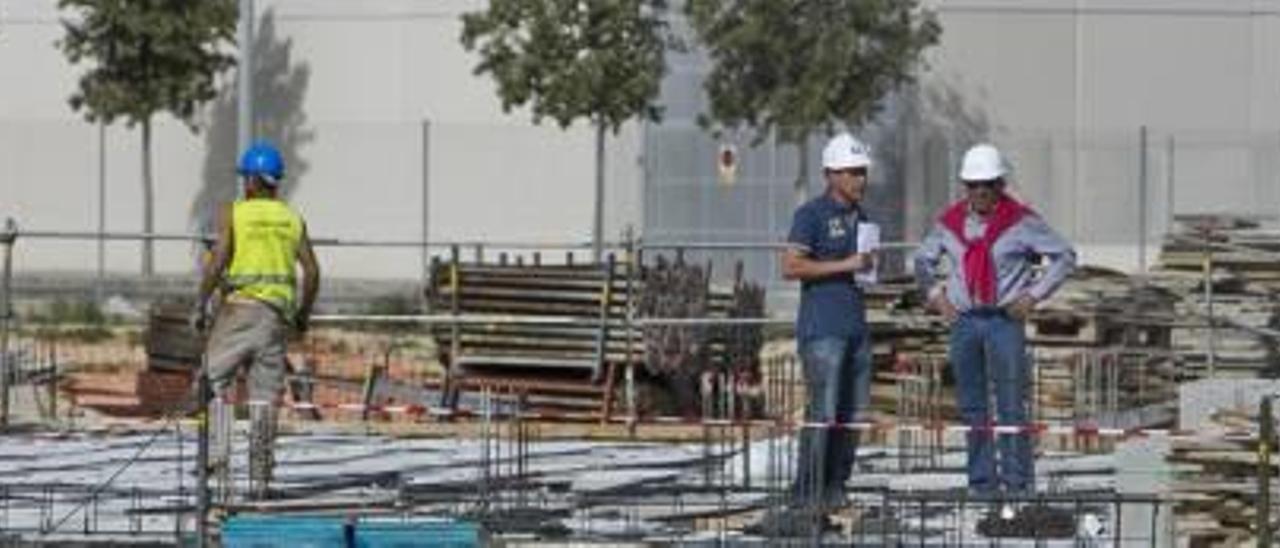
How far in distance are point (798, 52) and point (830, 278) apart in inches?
1141

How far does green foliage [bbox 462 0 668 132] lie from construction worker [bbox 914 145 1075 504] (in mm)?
28312

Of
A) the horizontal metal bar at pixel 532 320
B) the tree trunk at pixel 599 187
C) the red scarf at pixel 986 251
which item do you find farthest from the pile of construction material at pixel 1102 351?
the tree trunk at pixel 599 187

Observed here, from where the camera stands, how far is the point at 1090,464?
18094 millimetres

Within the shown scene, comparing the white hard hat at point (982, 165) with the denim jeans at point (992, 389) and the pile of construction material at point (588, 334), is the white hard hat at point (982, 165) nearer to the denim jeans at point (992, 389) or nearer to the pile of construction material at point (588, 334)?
the denim jeans at point (992, 389)

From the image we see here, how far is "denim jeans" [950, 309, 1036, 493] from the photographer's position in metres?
14.3

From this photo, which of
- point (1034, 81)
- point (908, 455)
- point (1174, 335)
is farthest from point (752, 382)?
point (1034, 81)

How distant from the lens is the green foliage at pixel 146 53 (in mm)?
46312

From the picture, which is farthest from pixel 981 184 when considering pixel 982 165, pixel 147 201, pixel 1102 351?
pixel 147 201

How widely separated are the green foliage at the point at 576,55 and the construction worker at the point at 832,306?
28332 mm

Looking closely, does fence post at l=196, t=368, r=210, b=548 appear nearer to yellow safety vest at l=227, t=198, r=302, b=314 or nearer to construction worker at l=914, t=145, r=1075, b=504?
yellow safety vest at l=227, t=198, r=302, b=314

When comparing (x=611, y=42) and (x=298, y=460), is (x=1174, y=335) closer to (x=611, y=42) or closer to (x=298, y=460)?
(x=298, y=460)

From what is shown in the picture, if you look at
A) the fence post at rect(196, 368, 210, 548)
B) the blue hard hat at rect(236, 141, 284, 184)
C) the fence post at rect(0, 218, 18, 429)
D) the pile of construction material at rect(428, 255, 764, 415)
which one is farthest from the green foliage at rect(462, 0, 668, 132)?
the fence post at rect(196, 368, 210, 548)

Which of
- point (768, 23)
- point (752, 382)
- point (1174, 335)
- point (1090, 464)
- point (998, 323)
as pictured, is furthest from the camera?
point (768, 23)

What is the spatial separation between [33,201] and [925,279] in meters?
35.6
